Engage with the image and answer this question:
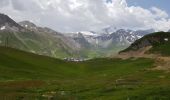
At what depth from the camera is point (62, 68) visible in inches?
6496

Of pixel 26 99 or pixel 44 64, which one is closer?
pixel 26 99

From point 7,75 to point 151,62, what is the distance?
80.8 m

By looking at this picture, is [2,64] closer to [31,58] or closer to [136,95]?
[31,58]

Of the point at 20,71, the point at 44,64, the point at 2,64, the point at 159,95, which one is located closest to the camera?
the point at 159,95

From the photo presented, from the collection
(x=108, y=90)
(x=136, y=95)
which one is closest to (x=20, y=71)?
(x=108, y=90)

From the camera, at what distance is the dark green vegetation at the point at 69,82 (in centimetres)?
6762

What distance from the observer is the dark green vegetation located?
6762 centimetres

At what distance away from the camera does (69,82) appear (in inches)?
4225

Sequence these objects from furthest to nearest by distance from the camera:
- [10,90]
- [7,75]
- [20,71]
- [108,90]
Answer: [20,71], [7,75], [10,90], [108,90]

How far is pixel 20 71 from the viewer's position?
427 feet

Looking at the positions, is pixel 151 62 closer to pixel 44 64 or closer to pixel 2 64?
pixel 44 64

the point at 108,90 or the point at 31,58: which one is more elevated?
the point at 31,58

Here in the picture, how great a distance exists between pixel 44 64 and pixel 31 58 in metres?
8.94

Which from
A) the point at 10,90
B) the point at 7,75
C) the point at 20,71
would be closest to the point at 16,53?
the point at 20,71
